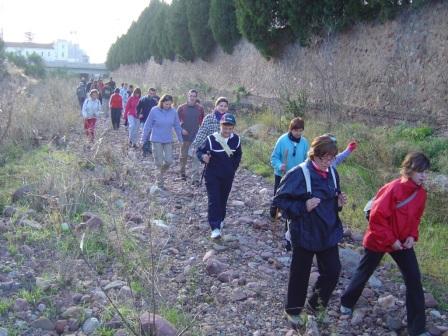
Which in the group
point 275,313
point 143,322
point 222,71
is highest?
point 222,71

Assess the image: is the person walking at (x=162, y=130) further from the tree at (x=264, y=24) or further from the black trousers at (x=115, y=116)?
the tree at (x=264, y=24)

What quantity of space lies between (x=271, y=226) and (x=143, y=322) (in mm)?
3764

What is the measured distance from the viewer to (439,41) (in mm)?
11438

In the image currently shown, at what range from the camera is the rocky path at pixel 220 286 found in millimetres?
4492

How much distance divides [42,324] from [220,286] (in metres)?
1.80

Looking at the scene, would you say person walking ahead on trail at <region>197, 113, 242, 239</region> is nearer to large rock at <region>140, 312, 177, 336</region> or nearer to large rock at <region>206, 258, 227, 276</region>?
large rock at <region>206, 258, 227, 276</region>

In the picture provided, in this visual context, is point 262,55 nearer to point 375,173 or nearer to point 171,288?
point 375,173

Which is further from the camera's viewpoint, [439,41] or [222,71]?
[222,71]

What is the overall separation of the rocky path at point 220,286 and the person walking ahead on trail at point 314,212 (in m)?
0.43

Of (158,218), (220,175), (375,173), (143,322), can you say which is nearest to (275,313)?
(143,322)

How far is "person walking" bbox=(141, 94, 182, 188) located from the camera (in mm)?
9523

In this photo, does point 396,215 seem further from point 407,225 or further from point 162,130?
point 162,130

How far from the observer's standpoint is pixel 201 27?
26891 millimetres

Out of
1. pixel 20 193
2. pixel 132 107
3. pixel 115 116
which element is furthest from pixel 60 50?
pixel 20 193
